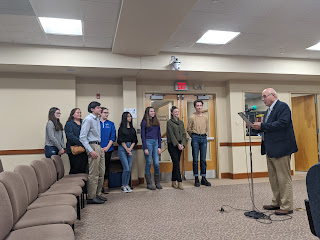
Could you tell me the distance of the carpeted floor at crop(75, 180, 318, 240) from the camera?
8.71 ft

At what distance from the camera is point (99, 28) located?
3891mm

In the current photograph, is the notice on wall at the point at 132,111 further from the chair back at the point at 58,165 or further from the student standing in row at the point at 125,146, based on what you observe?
the chair back at the point at 58,165

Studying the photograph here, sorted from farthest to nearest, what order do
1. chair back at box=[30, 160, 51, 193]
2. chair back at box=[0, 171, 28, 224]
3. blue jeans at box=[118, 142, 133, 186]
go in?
blue jeans at box=[118, 142, 133, 186] → chair back at box=[30, 160, 51, 193] → chair back at box=[0, 171, 28, 224]

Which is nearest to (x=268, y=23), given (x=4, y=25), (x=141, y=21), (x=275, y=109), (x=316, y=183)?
(x=275, y=109)

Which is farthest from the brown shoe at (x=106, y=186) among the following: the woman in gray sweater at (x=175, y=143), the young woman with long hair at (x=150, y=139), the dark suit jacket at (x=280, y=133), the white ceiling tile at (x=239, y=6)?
the white ceiling tile at (x=239, y=6)

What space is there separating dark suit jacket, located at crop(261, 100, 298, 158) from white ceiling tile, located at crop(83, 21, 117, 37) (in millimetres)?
2617

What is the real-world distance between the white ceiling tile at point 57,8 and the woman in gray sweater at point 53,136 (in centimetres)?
175

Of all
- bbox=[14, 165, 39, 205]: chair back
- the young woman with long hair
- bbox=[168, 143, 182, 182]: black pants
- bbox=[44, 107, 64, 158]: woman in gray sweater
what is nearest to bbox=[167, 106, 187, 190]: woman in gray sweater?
bbox=[168, 143, 182, 182]: black pants

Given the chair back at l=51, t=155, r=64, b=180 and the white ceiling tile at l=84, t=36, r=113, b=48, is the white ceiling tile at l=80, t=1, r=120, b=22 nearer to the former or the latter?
the white ceiling tile at l=84, t=36, r=113, b=48

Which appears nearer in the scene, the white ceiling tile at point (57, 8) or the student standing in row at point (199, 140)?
the white ceiling tile at point (57, 8)

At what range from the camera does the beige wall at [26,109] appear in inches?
191

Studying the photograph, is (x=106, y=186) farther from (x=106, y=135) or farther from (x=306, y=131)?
(x=306, y=131)

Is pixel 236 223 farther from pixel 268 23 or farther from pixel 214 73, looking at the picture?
pixel 214 73

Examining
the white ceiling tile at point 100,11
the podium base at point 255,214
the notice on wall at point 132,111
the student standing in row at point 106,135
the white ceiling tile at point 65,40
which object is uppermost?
the white ceiling tile at point 100,11
